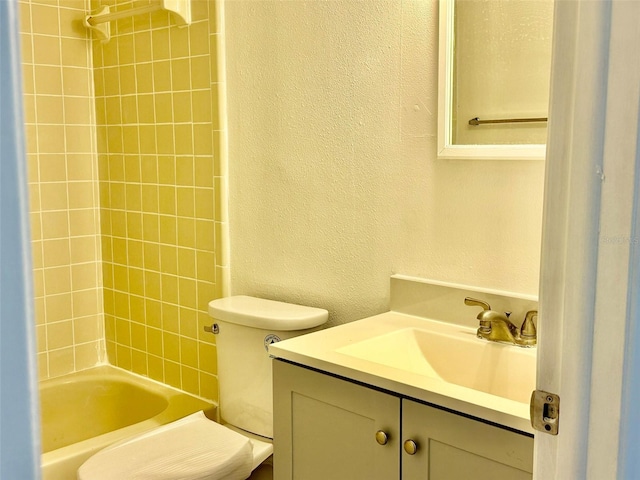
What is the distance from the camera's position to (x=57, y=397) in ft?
8.80

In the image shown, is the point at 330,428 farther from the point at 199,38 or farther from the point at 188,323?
the point at 199,38

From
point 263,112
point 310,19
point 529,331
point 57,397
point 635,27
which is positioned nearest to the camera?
point 635,27

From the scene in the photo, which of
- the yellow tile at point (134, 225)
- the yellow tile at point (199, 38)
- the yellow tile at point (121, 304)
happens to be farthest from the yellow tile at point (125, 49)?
the yellow tile at point (121, 304)

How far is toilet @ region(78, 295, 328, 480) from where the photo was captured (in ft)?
5.98

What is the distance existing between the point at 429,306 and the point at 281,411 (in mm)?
466

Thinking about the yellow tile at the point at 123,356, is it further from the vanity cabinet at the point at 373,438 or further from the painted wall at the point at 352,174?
the vanity cabinet at the point at 373,438

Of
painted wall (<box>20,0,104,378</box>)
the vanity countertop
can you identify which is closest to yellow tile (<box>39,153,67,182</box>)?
painted wall (<box>20,0,104,378</box>)

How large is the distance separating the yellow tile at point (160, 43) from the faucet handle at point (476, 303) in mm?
1412

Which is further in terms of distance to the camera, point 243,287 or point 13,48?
point 243,287

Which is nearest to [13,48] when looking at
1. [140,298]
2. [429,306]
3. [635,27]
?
[635,27]

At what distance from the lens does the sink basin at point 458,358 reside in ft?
5.09

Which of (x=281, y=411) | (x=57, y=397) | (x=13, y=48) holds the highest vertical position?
(x=13, y=48)

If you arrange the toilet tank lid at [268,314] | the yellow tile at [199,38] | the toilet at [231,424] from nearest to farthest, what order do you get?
the toilet at [231,424], the toilet tank lid at [268,314], the yellow tile at [199,38]

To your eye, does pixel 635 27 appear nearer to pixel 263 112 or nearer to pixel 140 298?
pixel 263 112
